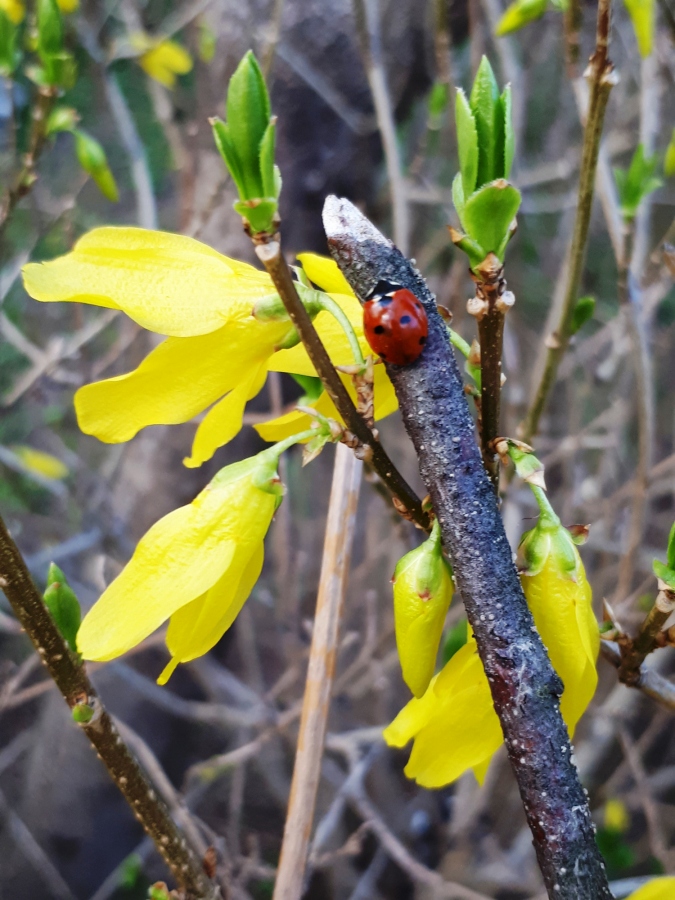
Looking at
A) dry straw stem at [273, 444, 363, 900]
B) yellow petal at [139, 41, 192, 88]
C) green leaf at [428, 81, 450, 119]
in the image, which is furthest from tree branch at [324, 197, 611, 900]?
yellow petal at [139, 41, 192, 88]

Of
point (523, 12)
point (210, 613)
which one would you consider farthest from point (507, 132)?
point (523, 12)

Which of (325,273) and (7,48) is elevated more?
(7,48)

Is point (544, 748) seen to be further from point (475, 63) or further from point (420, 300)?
point (475, 63)

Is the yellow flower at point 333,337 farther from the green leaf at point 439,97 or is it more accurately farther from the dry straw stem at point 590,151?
the green leaf at point 439,97

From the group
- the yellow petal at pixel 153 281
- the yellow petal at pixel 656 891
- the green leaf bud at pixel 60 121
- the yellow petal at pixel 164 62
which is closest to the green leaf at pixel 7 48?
the green leaf bud at pixel 60 121

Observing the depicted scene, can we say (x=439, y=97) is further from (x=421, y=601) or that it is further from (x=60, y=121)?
(x=421, y=601)

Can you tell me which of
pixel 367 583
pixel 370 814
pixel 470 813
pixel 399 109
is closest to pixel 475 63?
pixel 399 109
